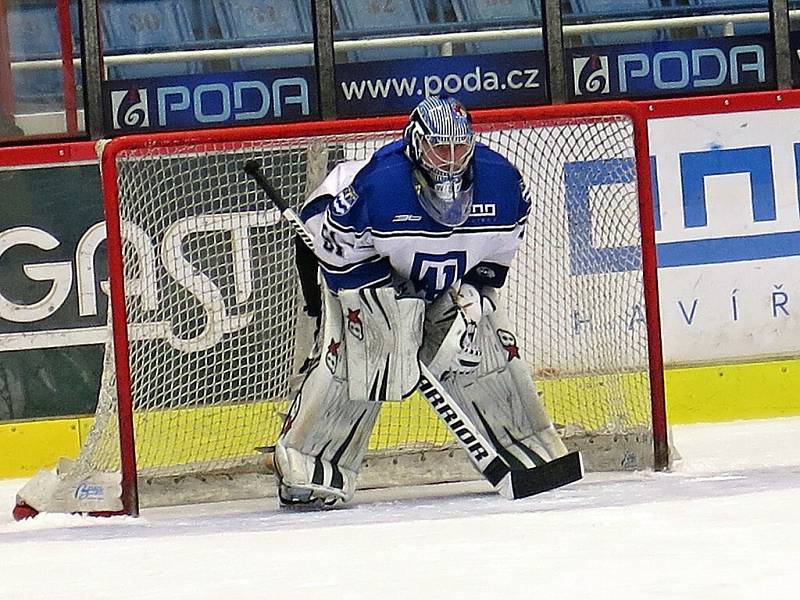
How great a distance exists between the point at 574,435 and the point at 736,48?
5.77 feet

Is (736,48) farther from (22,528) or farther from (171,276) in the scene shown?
(22,528)

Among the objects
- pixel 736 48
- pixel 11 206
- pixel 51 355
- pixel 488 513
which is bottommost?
pixel 488 513

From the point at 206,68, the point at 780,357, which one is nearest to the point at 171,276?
the point at 206,68

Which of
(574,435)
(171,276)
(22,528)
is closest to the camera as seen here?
(22,528)

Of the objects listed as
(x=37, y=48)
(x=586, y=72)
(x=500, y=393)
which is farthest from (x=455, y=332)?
(x=37, y=48)

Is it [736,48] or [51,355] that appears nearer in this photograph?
[51,355]

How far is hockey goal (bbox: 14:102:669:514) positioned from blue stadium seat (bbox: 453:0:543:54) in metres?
0.86

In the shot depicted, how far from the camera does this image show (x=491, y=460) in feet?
12.6

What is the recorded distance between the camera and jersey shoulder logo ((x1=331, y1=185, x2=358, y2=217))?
3.74m

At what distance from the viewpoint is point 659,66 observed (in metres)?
5.45

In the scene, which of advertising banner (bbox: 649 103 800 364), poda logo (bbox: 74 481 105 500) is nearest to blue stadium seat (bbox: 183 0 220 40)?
advertising banner (bbox: 649 103 800 364)

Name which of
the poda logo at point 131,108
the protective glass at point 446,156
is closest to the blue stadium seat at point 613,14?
the poda logo at point 131,108

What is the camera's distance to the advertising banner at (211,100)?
5.33 metres

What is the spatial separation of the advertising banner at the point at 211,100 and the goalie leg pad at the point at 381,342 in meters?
1.60
